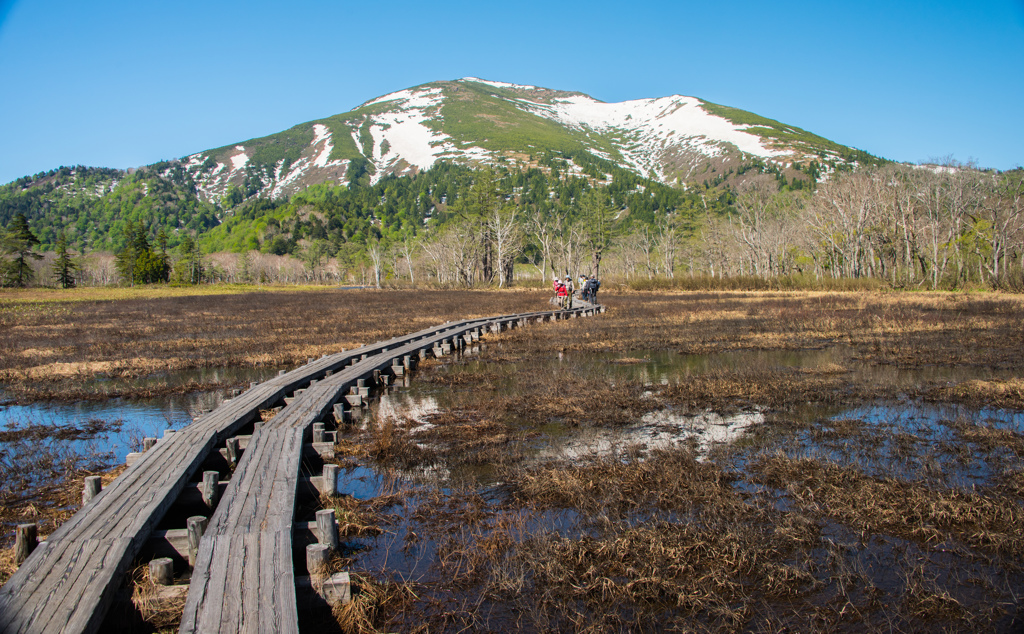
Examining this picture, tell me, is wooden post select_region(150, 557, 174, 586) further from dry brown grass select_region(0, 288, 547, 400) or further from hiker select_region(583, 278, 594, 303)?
hiker select_region(583, 278, 594, 303)

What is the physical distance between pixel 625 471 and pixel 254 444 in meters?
4.04

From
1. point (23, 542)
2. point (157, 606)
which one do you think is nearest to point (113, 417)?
point (23, 542)

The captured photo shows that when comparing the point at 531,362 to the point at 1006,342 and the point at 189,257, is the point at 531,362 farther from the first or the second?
the point at 189,257

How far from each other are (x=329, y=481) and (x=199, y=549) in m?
1.92

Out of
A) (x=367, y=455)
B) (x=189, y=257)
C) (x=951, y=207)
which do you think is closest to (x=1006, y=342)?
(x=367, y=455)

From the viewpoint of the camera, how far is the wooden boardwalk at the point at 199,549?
351 centimetres

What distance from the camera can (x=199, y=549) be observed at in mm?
4203

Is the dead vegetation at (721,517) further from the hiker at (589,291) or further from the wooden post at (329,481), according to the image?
the hiker at (589,291)

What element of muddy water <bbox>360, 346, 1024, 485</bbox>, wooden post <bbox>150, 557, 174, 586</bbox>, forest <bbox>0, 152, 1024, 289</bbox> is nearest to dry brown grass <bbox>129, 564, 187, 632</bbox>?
wooden post <bbox>150, 557, 174, 586</bbox>

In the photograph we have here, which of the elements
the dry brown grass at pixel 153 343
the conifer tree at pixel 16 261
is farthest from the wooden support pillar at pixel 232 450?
the conifer tree at pixel 16 261

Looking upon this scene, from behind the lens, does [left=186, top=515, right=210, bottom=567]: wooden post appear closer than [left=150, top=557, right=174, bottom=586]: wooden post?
No

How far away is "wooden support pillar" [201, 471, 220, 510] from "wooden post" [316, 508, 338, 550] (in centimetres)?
171

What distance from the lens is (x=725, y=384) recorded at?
38.0 ft

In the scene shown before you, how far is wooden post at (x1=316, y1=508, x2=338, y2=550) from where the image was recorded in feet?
15.7
